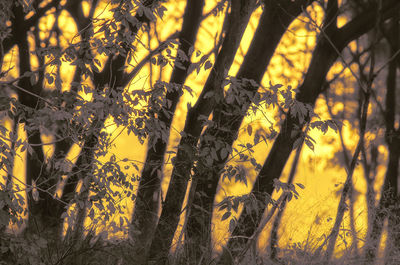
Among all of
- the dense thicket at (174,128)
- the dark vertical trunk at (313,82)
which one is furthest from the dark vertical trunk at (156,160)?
the dark vertical trunk at (313,82)

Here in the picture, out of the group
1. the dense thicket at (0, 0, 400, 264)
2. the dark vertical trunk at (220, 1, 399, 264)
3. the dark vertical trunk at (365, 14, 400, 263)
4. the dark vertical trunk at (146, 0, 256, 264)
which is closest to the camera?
the dense thicket at (0, 0, 400, 264)

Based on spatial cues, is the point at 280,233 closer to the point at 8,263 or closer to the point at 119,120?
the point at 119,120

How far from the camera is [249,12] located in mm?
4027

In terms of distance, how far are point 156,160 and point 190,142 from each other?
2.58 feet

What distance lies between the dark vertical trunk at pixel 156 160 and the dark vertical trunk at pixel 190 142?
0.28 metres

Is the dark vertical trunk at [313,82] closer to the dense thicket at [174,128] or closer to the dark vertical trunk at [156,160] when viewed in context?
the dense thicket at [174,128]

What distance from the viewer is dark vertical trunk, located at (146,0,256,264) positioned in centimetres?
389

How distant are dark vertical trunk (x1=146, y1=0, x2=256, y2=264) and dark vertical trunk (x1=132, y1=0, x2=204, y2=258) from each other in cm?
28

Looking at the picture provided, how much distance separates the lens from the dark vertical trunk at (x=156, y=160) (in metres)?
4.76

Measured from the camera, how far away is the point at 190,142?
4.16 m

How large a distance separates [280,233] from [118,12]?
2230mm

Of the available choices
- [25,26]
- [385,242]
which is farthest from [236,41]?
[25,26]

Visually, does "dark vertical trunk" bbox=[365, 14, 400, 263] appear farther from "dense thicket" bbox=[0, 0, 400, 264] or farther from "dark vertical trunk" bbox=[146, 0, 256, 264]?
"dark vertical trunk" bbox=[146, 0, 256, 264]

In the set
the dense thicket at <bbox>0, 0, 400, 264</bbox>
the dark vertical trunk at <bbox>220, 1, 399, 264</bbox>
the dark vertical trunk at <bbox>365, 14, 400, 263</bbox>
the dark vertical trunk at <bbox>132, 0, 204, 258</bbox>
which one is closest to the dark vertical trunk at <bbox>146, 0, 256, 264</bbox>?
the dense thicket at <bbox>0, 0, 400, 264</bbox>
